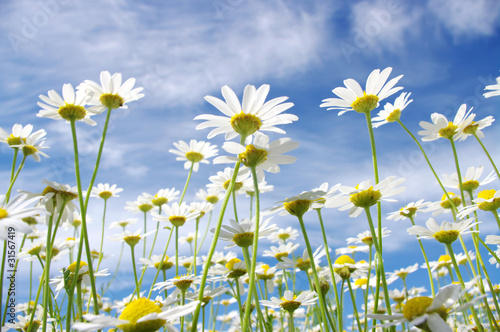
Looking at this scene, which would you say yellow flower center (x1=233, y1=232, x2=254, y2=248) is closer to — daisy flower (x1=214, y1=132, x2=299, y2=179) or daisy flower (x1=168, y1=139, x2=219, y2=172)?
daisy flower (x1=214, y1=132, x2=299, y2=179)

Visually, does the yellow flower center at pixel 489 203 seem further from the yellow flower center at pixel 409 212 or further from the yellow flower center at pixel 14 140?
the yellow flower center at pixel 14 140

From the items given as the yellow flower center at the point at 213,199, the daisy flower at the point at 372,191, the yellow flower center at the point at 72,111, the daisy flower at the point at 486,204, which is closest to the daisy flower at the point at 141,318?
the daisy flower at the point at 372,191

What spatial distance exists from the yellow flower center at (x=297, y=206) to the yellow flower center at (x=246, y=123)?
31 centimetres

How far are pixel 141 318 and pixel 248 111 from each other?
0.84 meters

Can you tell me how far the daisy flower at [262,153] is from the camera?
1.28 meters

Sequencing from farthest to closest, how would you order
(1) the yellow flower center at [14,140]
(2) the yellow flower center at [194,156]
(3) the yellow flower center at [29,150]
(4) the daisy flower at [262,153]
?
1. (2) the yellow flower center at [194,156]
2. (1) the yellow flower center at [14,140]
3. (3) the yellow flower center at [29,150]
4. (4) the daisy flower at [262,153]

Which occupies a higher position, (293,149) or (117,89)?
(117,89)

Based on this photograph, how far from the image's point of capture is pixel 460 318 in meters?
4.33

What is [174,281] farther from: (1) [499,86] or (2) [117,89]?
(1) [499,86]

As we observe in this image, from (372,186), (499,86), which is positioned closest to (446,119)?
(499,86)

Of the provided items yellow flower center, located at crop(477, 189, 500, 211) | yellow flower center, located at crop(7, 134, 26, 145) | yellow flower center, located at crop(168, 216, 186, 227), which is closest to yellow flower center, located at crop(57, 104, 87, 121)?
yellow flower center, located at crop(7, 134, 26, 145)

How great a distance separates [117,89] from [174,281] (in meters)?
1.03

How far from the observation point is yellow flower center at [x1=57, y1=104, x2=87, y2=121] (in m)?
1.85

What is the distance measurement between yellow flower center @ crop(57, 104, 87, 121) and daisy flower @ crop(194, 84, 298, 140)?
0.73 meters
